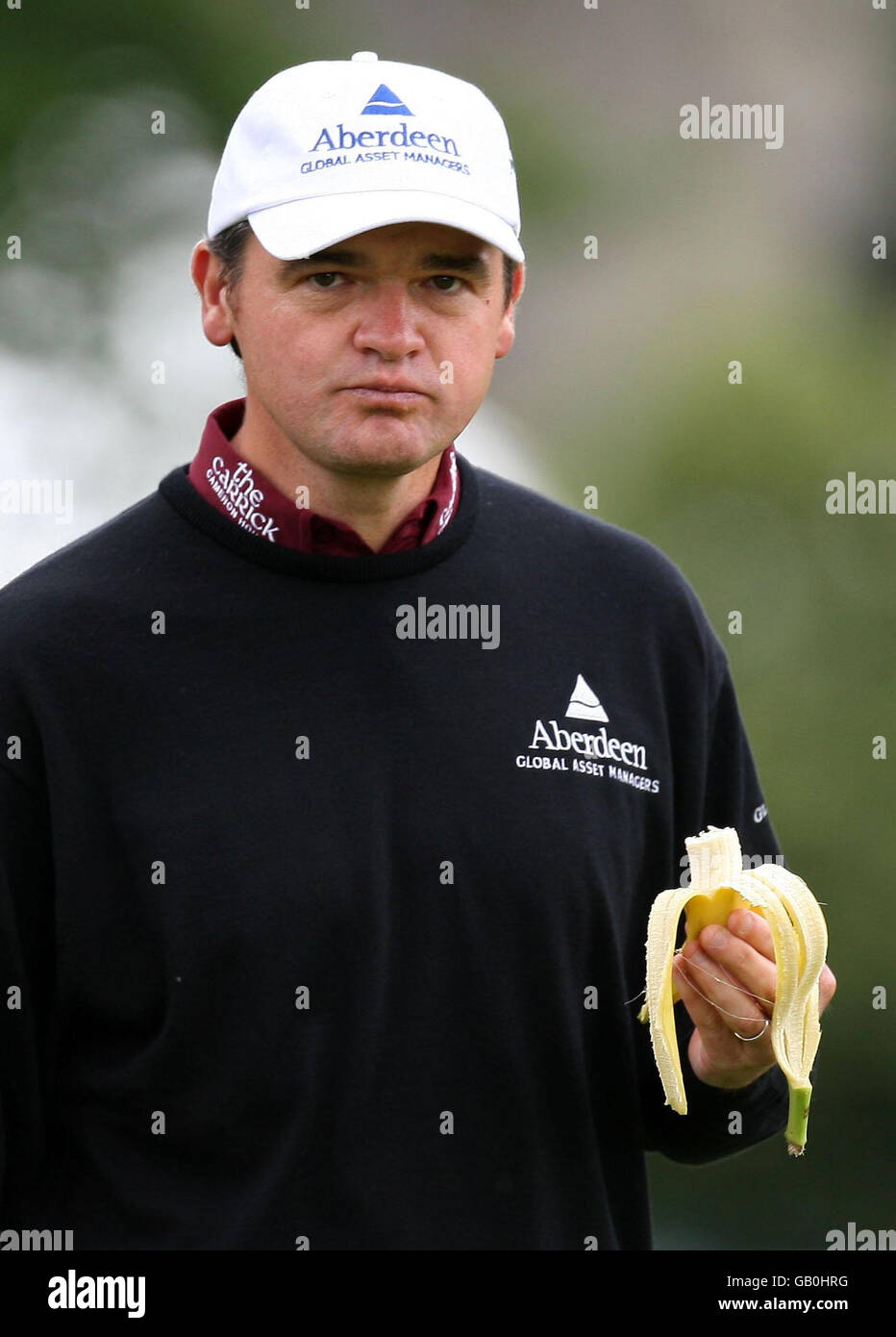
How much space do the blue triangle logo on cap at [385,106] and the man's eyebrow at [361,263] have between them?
26cm

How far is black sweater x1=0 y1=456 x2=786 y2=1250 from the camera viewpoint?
9.16ft

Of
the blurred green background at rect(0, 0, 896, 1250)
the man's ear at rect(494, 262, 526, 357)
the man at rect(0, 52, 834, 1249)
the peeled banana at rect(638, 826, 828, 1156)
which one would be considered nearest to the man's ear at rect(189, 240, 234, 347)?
the man at rect(0, 52, 834, 1249)

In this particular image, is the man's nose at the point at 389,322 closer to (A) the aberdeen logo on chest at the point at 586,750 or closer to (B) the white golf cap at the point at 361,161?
(B) the white golf cap at the point at 361,161

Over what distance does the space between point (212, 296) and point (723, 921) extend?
4.38ft

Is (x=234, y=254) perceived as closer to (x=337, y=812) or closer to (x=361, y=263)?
(x=361, y=263)

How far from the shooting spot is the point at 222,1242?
9.09 ft

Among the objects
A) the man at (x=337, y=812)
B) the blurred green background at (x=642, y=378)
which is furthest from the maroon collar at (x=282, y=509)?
the blurred green background at (x=642, y=378)

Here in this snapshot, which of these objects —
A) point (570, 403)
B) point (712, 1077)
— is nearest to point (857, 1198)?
point (570, 403)

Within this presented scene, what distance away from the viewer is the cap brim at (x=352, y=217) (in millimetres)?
2850

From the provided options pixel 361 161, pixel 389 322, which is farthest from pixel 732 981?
pixel 361 161

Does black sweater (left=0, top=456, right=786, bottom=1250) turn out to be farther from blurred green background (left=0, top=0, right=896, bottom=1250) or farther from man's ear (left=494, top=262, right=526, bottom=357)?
blurred green background (left=0, top=0, right=896, bottom=1250)

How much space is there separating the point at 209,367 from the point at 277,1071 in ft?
17.0

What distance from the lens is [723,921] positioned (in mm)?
2809
